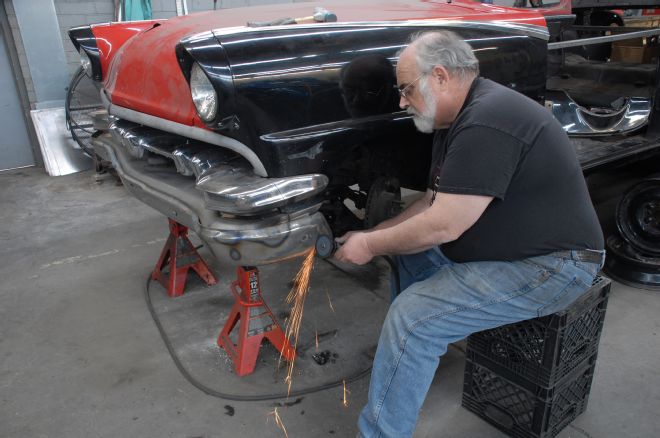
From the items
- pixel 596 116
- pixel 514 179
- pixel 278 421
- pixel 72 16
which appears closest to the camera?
pixel 514 179

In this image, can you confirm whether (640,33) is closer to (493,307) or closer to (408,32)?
(408,32)

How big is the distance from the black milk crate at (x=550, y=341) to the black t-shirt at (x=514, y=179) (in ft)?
0.81

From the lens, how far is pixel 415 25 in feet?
6.93

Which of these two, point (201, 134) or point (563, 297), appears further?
point (201, 134)

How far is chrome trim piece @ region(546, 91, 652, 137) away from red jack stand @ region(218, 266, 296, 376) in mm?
2306

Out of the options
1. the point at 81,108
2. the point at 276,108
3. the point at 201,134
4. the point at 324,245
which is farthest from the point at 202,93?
the point at 81,108

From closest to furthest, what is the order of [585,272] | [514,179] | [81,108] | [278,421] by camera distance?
[514,179] < [585,272] < [278,421] < [81,108]

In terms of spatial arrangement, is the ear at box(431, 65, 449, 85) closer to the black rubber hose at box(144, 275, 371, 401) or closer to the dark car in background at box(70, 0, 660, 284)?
the dark car in background at box(70, 0, 660, 284)

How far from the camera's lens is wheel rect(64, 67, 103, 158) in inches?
215

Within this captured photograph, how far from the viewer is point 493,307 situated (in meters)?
1.65

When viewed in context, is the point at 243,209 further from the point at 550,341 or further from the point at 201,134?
the point at 550,341

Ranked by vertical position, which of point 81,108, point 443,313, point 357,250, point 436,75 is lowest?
point 81,108

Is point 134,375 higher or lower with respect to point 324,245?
lower

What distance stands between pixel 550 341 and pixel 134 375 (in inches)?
68.9
